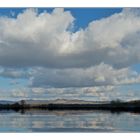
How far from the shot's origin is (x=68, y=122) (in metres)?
7.20

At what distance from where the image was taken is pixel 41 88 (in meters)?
7.19

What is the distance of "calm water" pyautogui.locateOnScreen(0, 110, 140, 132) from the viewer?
7.18 meters

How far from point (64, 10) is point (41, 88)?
0.59 metres

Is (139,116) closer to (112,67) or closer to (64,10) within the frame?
(112,67)

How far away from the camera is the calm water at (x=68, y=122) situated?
23.6 feet

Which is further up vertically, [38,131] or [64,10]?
[64,10]
